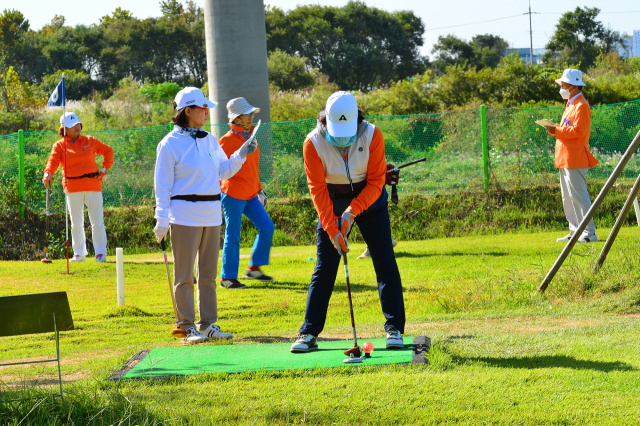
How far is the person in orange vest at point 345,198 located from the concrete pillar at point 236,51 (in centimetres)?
1280

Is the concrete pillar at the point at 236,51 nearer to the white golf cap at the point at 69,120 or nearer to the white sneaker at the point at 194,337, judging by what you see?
the white golf cap at the point at 69,120

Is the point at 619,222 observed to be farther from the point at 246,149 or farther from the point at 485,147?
the point at 485,147

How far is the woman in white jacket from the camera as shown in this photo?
5934mm

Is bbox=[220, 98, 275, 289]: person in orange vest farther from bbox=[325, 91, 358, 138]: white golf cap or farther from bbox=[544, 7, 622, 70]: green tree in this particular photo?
bbox=[544, 7, 622, 70]: green tree

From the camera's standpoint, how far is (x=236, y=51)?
17547 mm

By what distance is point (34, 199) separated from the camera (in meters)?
13.9

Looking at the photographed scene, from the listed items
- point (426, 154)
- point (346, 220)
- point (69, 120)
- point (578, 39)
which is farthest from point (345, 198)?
point (578, 39)

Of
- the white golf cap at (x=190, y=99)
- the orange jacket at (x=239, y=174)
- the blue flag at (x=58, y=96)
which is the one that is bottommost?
the orange jacket at (x=239, y=174)

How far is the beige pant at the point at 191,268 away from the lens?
6020 mm

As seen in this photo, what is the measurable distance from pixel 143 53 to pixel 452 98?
1577 inches

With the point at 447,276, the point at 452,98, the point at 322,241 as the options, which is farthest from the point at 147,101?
the point at 322,241

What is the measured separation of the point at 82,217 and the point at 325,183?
727 centimetres

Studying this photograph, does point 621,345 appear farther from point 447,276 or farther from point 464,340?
point 447,276

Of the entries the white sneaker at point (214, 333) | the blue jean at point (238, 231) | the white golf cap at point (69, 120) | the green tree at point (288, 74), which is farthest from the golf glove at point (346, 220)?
the green tree at point (288, 74)
